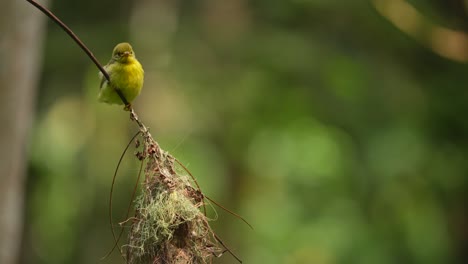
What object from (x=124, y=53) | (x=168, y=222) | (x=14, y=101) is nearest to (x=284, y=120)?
(x=14, y=101)

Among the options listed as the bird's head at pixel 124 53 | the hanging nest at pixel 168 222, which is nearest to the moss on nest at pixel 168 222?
the hanging nest at pixel 168 222

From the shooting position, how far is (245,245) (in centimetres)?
1077

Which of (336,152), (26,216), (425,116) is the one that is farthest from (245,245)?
(26,216)

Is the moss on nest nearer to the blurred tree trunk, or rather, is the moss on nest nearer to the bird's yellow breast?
the bird's yellow breast

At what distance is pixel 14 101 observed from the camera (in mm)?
8234

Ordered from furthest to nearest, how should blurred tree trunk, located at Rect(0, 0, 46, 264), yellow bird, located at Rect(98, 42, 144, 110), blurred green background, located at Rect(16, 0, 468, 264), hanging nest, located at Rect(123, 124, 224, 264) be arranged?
blurred green background, located at Rect(16, 0, 468, 264)
blurred tree trunk, located at Rect(0, 0, 46, 264)
yellow bird, located at Rect(98, 42, 144, 110)
hanging nest, located at Rect(123, 124, 224, 264)

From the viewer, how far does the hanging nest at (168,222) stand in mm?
3586

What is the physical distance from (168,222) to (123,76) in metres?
1.08

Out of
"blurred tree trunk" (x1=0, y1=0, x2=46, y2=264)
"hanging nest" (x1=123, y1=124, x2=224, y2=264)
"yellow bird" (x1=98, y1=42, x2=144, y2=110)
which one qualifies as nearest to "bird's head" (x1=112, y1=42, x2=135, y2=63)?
"yellow bird" (x1=98, y1=42, x2=144, y2=110)

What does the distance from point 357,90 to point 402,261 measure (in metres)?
2.24

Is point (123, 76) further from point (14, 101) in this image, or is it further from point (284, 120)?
point (284, 120)

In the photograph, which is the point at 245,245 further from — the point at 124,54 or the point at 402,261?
the point at 124,54

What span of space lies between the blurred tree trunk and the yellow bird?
383cm

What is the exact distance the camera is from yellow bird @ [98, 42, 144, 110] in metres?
4.41
